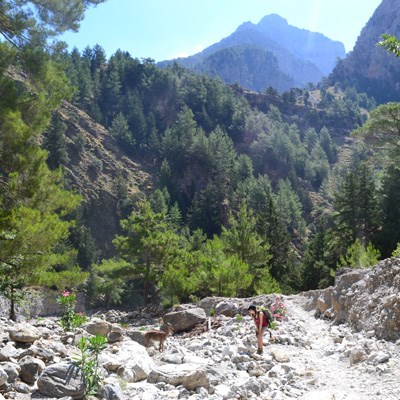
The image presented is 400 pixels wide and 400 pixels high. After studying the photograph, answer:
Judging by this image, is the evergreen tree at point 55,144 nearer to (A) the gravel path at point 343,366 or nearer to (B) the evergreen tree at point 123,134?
(B) the evergreen tree at point 123,134

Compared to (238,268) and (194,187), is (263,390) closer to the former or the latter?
(238,268)

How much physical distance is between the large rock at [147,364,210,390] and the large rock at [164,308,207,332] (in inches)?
287

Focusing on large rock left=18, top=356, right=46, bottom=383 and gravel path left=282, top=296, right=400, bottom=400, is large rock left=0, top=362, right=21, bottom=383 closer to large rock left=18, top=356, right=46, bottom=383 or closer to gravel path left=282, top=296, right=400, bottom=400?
large rock left=18, top=356, right=46, bottom=383

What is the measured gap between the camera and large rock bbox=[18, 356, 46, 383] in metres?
5.21

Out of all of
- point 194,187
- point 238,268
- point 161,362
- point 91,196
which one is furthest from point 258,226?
point 194,187

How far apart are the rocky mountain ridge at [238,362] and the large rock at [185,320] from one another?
165 cm

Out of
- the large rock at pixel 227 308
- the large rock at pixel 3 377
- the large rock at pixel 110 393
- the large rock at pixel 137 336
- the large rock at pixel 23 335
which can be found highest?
the large rock at pixel 3 377

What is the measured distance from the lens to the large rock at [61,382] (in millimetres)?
4859

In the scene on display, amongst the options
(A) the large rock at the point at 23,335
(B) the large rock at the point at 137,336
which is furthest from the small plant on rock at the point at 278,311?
(A) the large rock at the point at 23,335

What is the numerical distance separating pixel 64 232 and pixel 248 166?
80499mm

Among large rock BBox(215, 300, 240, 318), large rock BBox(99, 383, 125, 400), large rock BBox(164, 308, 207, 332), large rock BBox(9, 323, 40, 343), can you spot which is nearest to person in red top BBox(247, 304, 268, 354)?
large rock BBox(99, 383, 125, 400)

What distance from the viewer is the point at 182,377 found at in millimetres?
6070

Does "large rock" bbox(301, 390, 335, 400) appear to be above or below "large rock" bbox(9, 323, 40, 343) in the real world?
below

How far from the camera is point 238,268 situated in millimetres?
22312
